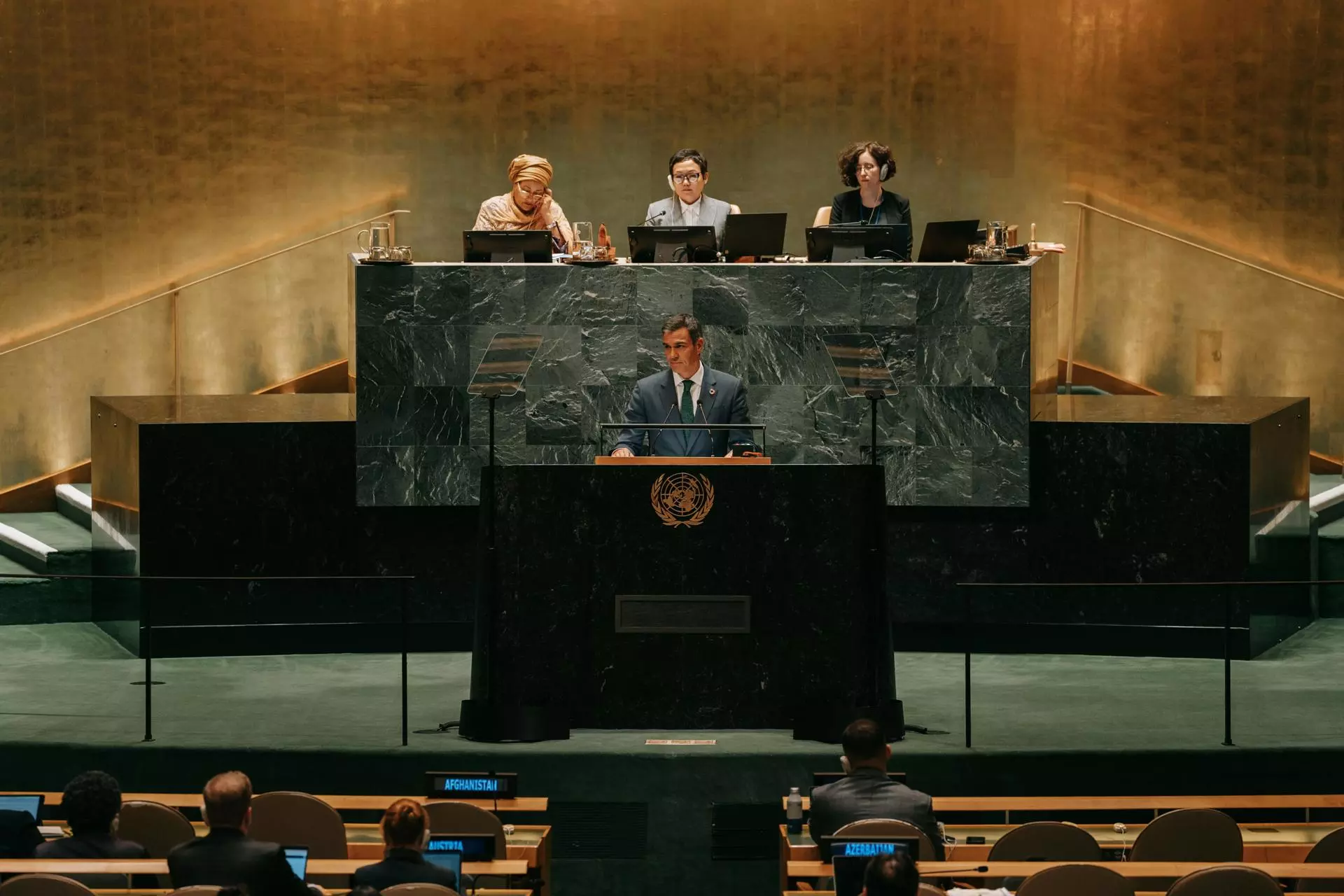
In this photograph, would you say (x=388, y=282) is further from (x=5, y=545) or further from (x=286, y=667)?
(x=5, y=545)

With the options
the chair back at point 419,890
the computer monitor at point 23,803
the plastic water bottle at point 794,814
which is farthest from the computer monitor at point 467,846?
the computer monitor at point 23,803

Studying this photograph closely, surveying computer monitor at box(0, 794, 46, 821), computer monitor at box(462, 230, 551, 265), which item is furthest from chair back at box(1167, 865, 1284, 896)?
computer monitor at box(462, 230, 551, 265)

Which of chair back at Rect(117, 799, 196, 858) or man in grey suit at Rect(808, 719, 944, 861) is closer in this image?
man in grey suit at Rect(808, 719, 944, 861)

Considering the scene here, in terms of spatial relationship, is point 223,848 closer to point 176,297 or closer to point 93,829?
point 93,829

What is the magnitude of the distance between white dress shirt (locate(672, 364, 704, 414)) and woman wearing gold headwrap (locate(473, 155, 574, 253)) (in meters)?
1.59

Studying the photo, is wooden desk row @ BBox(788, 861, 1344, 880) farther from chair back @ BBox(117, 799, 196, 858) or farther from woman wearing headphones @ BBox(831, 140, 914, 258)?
woman wearing headphones @ BBox(831, 140, 914, 258)

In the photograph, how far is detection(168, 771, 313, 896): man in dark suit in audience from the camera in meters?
5.30

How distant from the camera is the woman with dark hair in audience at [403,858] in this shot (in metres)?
5.26

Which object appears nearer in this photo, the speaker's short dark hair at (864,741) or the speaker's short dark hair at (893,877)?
the speaker's short dark hair at (893,877)

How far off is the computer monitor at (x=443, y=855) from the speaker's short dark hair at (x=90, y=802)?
3.19ft

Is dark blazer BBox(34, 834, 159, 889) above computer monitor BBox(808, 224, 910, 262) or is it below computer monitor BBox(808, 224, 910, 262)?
below

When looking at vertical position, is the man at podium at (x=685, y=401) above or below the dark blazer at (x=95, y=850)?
above

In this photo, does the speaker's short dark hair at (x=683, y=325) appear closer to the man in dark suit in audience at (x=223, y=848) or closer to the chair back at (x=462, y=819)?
the chair back at (x=462, y=819)

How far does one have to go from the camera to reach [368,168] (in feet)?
42.5
